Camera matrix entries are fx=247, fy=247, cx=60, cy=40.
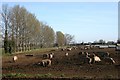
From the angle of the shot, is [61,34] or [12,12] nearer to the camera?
[12,12]

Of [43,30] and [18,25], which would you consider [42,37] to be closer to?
[43,30]

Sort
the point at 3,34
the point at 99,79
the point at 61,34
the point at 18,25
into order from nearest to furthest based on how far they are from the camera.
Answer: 1. the point at 99,79
2. the point at 3,34
3. the point at 18,25
4. the point at 61,34

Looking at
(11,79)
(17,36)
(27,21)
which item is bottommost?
(11,79)

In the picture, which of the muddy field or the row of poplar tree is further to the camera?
the row of poplar tree

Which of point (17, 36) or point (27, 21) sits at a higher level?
point (27, 21)

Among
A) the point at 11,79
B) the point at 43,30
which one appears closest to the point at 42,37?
the point at 43,30

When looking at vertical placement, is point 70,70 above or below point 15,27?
below

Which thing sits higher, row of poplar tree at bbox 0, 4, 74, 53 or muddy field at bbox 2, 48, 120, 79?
row of poplar tree at bbox 0, 4, 74, 53

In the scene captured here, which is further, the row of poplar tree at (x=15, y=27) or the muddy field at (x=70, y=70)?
the row of poplar tree at (x=15, y=27)

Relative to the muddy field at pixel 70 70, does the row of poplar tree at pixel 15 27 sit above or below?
above

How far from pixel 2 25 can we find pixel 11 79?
34847 mm

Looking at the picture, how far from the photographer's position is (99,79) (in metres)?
12.5

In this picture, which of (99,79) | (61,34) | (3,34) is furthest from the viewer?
(61,34)

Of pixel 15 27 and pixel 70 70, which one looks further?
pixel 15 27
